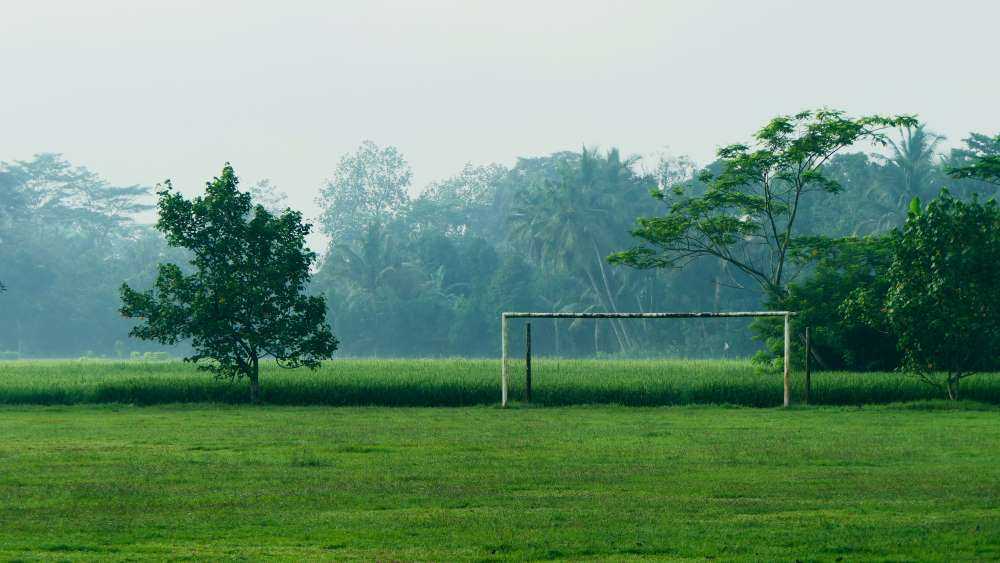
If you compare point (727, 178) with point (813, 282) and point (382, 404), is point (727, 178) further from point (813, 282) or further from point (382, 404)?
point (382, 404)

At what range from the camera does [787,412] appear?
26.7 metres

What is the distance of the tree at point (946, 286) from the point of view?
2741 cm

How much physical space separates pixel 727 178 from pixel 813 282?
5.30m

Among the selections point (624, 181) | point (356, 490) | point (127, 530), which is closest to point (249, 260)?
point (356, 490)

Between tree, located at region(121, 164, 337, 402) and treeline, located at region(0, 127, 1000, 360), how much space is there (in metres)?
43.6

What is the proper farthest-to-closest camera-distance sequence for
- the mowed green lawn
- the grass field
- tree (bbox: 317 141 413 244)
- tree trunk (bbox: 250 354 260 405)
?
tree (bbox: 317 141 413 244) < tree trunk (bbox: 250 354 260 405) < the grass field < the mowed green lawn

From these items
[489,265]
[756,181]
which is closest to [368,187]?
[489,265]

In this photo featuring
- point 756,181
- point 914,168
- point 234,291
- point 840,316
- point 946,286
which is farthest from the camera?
point 914,168

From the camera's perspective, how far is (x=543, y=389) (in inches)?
1159

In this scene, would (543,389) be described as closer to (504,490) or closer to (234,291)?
(234,291)

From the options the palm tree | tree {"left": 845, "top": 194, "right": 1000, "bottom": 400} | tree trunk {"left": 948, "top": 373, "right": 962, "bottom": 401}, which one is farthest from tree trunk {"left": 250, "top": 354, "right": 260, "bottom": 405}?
the palm tree

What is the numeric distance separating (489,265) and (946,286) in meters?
68.5

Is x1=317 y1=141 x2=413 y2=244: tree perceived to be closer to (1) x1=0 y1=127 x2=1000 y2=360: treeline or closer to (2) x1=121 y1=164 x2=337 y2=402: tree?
(1) x1=0 y1=127 x2=1000 y2=360: treeline

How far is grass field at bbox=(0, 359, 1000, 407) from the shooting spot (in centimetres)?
2900
